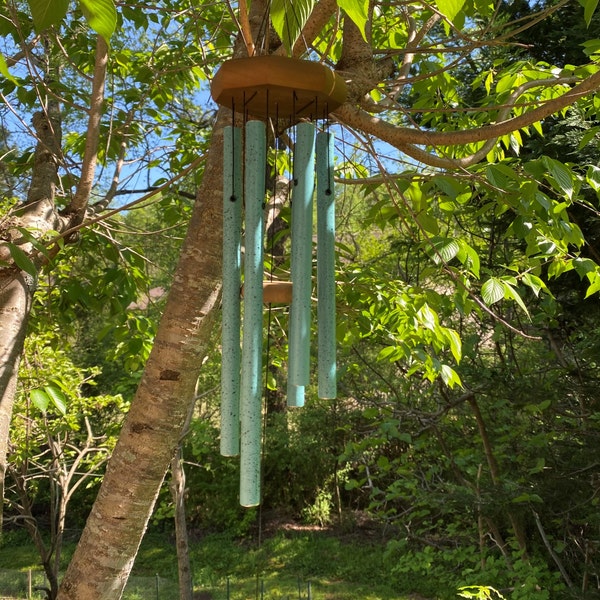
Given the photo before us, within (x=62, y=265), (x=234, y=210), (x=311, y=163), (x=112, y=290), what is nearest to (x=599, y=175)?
(x=311, y=163)

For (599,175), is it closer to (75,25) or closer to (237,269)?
(237,269)

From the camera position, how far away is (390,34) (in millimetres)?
2707

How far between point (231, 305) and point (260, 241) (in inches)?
5.3

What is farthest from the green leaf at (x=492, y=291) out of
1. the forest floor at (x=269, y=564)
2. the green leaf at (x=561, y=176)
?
the forest floor at (x=269, y=564)

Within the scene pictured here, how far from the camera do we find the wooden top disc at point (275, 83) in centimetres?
120

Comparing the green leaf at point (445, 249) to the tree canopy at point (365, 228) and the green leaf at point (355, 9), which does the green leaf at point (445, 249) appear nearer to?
the tree canopy at point (365, 228)

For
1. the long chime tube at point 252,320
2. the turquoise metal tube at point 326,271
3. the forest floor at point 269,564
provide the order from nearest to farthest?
the long chime tube at point 252,320
the turquoise metal tube at point 326,271
the forest floor at point 269,564

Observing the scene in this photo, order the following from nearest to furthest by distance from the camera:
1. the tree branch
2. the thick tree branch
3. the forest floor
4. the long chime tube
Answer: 1. the long chime tube
2. the thick tree branch
3. the tree branch
4. the forest floor

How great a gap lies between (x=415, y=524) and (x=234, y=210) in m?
5.91

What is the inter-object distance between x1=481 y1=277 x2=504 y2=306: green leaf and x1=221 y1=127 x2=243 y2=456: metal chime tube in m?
0.83

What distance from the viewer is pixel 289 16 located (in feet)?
2.87

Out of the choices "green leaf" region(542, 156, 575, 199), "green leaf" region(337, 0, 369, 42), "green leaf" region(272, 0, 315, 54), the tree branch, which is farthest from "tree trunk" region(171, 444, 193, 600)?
"green leaf" region(337, 0, 369, 42)

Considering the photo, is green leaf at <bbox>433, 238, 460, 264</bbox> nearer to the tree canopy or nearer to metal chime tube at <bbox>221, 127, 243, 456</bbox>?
the tree canopy

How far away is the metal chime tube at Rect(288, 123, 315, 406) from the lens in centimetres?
125
